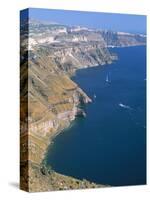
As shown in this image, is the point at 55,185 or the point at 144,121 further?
the point at 144,121

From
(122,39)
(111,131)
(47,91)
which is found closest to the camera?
(47,91)

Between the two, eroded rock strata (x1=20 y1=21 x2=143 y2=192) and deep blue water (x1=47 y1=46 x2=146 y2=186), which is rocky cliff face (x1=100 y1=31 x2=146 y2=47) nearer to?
deep blue water (x1=47 y1=46 x2=146 y2=186)

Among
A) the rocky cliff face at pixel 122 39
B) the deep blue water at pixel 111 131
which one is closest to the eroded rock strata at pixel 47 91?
the deep blue water at pixel 111 131

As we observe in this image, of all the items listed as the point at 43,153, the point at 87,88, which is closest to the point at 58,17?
the point at 87,88

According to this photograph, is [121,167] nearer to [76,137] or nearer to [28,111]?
[76,137]

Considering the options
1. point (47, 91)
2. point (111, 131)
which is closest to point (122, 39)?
point (111, 131)

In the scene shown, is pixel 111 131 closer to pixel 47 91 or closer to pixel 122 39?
pixel 47 91

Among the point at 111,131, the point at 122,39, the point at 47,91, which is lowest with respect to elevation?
the point at 111,131
